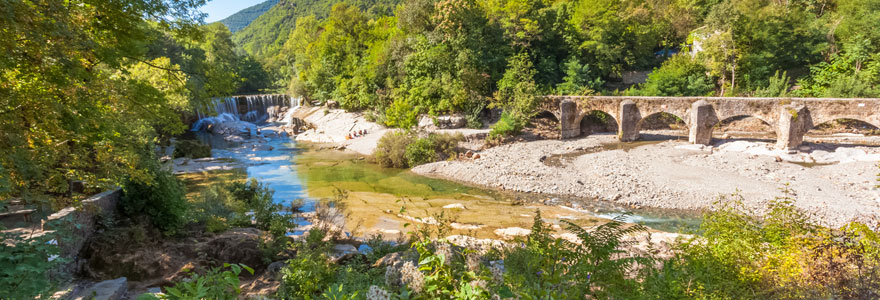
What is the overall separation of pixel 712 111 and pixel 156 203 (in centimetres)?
2127

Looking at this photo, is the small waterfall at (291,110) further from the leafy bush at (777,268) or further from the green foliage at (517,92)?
the leafy bush at (777,268)

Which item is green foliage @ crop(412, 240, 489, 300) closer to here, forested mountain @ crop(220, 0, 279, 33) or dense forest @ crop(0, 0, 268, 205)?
dense forest @ crop(0, 0, 268, 205)

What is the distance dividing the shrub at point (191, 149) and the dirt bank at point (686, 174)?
10.5m

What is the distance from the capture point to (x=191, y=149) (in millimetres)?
19188

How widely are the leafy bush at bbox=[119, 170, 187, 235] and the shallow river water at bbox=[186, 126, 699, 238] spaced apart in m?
3.28

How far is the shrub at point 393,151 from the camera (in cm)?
1833

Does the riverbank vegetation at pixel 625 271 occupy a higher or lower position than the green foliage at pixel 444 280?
lower

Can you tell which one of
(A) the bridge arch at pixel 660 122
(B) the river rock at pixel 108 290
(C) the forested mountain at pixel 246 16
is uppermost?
(C) the forested mountain at pixel 246 16

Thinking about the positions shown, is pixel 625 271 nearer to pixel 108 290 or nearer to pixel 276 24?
pixel 108 290

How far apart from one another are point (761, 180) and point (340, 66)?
26673 mm

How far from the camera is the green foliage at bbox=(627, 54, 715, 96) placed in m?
25.0

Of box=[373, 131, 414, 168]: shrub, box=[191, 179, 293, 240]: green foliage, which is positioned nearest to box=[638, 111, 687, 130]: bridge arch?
box=[373, 131, 414, 168]: shrub

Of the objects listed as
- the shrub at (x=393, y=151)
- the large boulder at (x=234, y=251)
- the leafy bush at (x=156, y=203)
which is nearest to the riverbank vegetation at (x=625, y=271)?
the large boulder at (x=234, y=251)

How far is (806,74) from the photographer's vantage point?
991 inches
